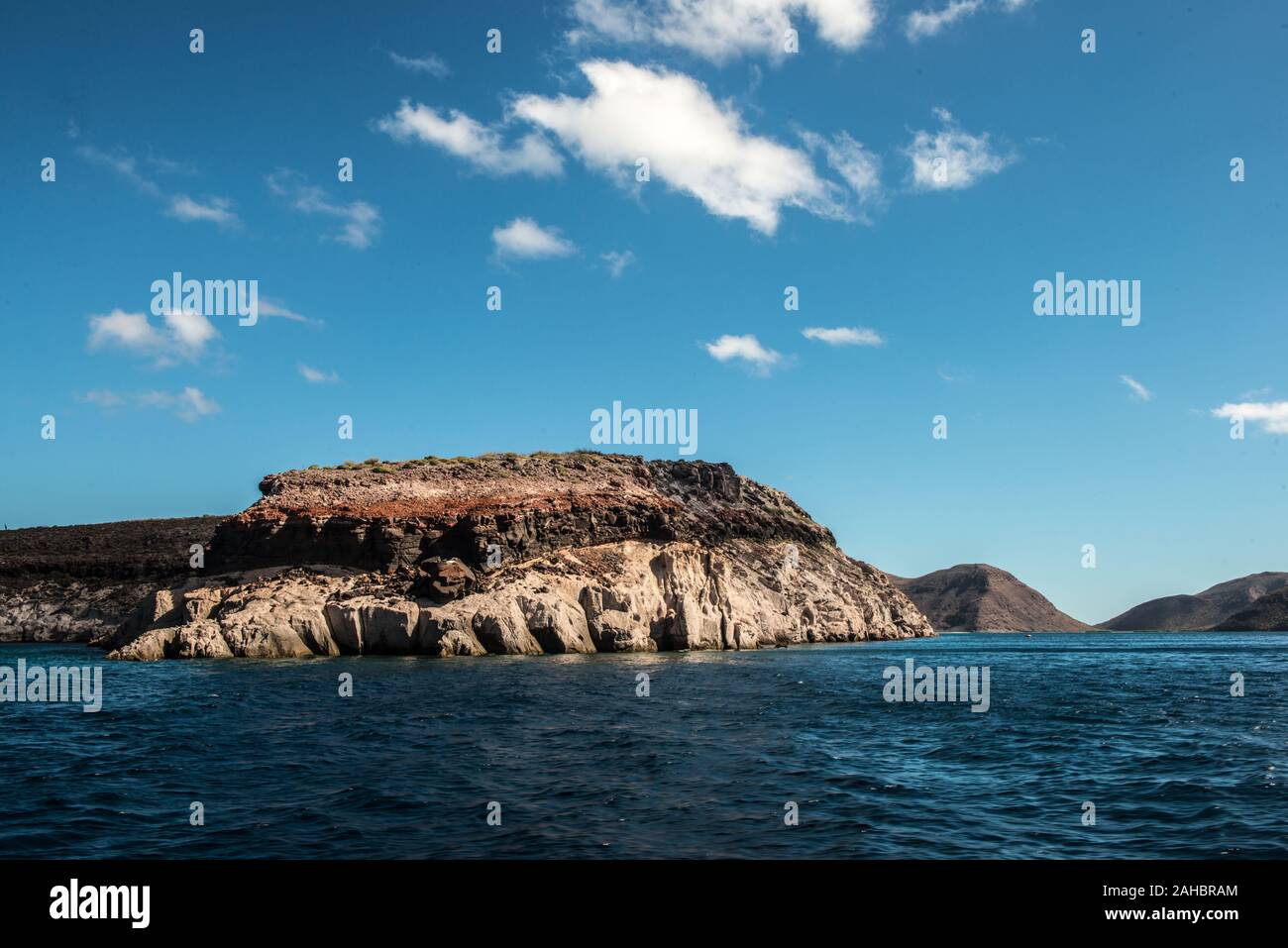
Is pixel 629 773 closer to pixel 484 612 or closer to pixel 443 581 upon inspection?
pixel 484 612

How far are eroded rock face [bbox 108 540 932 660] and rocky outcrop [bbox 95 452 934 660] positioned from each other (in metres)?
0.10

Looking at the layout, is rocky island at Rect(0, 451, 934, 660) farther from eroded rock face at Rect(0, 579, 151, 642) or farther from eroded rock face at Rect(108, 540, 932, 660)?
eroded rock face at Rect(0, 579, 151, 642)

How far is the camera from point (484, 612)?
2163 inches

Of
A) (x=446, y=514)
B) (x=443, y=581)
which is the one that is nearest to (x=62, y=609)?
(x=446, y=514)

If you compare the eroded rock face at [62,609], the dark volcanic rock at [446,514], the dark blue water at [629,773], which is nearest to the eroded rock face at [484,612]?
the dark volcanic rock at [446,514]

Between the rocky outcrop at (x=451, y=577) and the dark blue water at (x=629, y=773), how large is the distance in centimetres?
1861

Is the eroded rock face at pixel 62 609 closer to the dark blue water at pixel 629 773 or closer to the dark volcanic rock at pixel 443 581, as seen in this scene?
the dark volcanic rock at pixel 443 581

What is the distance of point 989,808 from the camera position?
15.4 m

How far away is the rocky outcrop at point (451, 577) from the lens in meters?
53.9

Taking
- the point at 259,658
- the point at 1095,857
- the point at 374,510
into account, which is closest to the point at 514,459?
the point at 374,510

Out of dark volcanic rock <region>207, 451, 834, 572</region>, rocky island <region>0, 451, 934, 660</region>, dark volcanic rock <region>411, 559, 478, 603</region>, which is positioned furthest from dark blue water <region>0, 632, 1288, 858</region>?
dark volcanic rock <region>207, 451, 834, 572</region>

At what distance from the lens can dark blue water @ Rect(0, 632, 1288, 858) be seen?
13.1 meters
